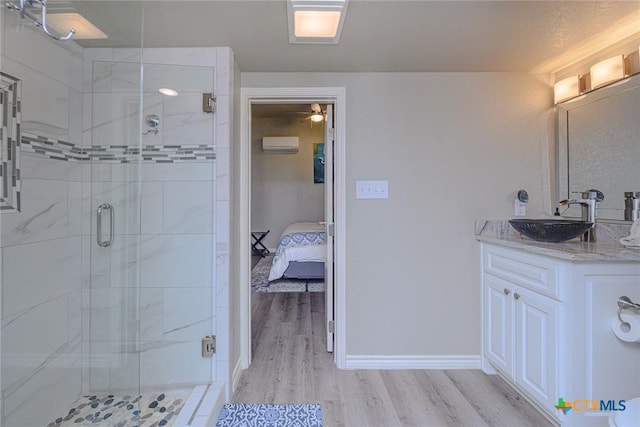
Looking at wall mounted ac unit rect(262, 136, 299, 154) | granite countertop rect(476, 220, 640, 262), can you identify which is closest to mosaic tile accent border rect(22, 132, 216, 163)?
granite countertop rect(476, 220, 640, 262)

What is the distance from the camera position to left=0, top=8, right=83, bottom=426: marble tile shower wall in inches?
55.4

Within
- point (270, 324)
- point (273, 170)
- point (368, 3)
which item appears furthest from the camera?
point (273, 170)

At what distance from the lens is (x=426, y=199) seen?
2.18 m

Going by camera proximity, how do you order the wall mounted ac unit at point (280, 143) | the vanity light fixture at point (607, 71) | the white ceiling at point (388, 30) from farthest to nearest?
the wall mounted ac unit at point (280, 143) < the vanity light fixture at point (607, 71) < the white ceiling at point (388, 30)

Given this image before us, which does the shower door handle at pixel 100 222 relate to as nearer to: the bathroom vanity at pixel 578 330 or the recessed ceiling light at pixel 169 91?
the recessed ceiling light at pixel 169 91

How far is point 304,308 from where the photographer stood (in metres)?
3.39

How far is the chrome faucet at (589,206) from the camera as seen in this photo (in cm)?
184

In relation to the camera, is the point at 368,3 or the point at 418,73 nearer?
the point at 368,3

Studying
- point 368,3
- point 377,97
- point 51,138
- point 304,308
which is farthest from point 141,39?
point 304,308

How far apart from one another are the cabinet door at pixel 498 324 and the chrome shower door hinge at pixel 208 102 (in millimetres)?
2043

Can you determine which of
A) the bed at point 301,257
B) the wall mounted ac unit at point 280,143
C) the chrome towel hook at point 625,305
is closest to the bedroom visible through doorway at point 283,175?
the wall mounted ac unit at point 280,143

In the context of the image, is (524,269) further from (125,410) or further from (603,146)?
(125,410)

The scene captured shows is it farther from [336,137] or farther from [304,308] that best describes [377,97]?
[304,308]

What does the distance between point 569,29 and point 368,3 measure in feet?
3.63
